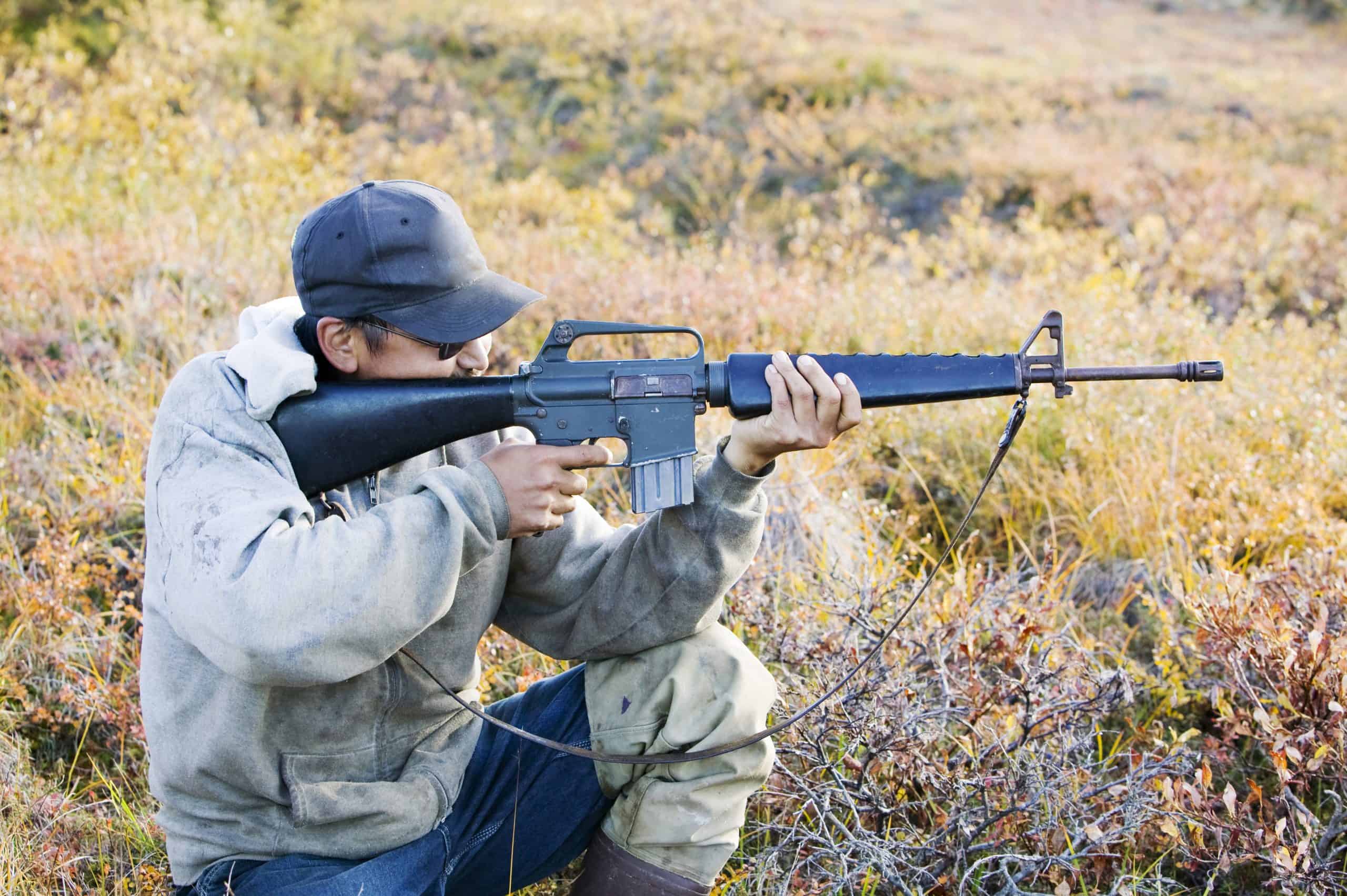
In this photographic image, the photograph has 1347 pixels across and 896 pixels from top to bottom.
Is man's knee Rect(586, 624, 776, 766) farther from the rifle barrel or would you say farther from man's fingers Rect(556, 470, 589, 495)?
the rifle barrel

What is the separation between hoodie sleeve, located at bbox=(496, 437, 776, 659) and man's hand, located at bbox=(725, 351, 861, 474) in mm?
95

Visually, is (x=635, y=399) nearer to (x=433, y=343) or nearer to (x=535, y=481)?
(x=535, y=481)

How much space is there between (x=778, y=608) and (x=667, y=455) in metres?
1.38

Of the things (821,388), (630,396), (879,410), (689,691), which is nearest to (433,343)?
(630,396)

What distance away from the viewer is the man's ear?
246cm

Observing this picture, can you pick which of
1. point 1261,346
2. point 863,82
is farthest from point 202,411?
point 863,82

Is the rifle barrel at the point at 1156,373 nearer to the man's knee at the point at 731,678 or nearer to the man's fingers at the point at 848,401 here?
the man's fingers at the point at 848,401

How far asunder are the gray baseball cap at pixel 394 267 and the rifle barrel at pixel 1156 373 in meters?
1.21

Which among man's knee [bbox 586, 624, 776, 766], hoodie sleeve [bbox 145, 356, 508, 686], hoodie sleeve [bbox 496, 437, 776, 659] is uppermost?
hoodie sleeve [bbox 145, 356, 508, 686]

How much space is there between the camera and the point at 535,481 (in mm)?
2297

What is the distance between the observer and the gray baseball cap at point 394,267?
7.88ft

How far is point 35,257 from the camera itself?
5879 mm

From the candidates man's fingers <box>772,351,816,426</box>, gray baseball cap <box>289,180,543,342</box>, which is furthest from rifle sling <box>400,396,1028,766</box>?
gray baseball cap <box>289,180,543,342</box>

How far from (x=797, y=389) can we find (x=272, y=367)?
1.13 meters
